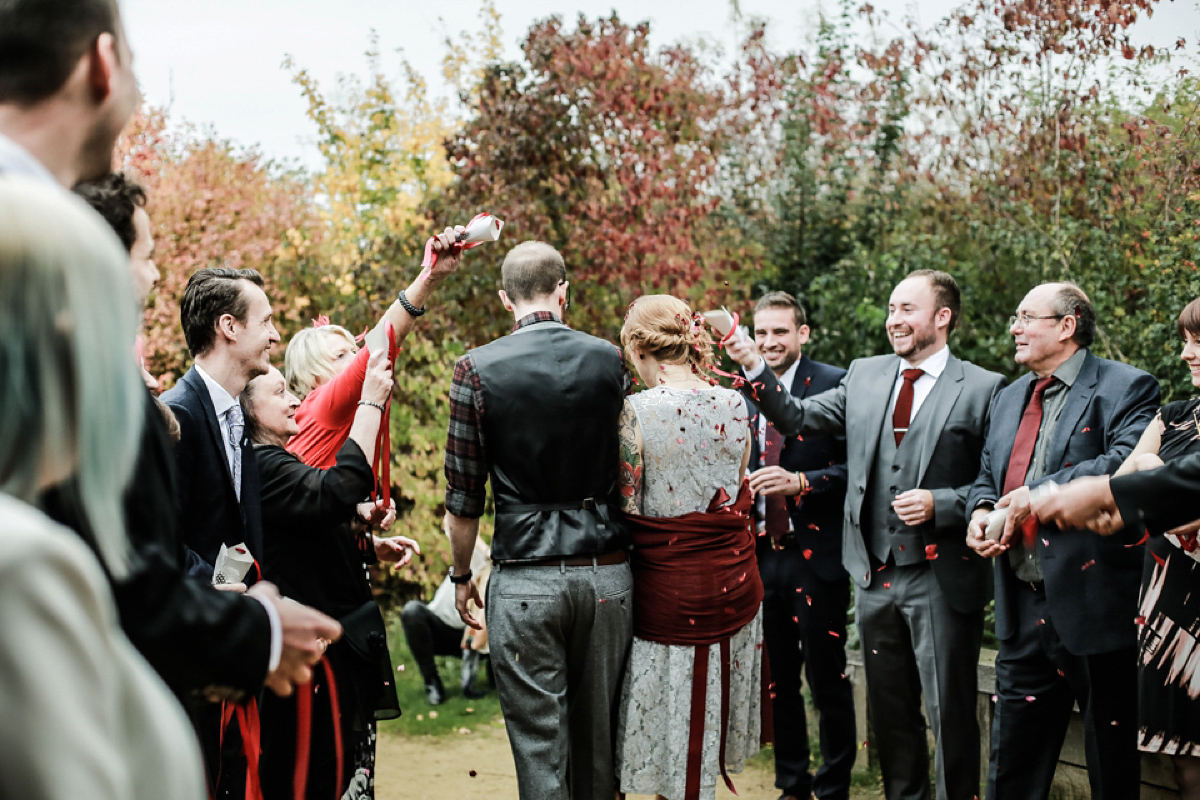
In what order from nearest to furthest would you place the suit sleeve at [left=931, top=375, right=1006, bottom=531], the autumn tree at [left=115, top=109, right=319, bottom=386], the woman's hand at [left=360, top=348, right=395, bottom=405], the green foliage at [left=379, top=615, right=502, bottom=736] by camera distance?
the woman's hand at [left=360, top=348, right=395, bottom=405] → the suit sleeve at [left=931, top=375, right=1006, bottom=531] → the green foliage at [left=379, top=615, right=502, bottom=736] → the autumn tree at [left=115, top=109, right=319, bottom=386]

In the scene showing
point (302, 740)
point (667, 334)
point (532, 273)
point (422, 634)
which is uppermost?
point (532, 273)

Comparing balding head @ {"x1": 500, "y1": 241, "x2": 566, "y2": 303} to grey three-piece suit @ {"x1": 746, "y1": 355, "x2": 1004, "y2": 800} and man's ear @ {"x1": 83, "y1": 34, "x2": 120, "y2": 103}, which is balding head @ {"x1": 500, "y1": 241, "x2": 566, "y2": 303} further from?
man's ear @ {"x1": 83, "y1": 34, "x2": 120, "y2": 103}

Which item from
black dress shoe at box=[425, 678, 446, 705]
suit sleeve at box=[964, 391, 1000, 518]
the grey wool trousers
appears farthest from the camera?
black dress shoe at box=[425, 678, 446, 705]

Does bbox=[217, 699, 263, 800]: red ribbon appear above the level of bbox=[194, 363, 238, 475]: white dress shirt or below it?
below

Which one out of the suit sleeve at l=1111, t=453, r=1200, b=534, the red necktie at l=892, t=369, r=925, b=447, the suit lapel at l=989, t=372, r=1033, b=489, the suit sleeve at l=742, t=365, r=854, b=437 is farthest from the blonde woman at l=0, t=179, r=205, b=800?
the red necktie at l=892, t=369, r=925, b=447

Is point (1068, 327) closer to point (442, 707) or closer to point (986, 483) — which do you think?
point (986, 483)

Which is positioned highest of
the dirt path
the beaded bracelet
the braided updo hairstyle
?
the beaded bracelet

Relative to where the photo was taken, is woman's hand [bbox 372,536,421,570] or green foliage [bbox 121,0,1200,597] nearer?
woman's hand [bbox 372,536,421,570]

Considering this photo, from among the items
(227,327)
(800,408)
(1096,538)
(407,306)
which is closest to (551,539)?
(407,306)

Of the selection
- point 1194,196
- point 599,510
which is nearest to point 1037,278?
point 1194,196

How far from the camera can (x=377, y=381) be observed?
328cm

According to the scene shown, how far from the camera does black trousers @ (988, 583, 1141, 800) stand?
3670 millimetres

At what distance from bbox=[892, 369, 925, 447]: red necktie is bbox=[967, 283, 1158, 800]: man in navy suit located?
36cm

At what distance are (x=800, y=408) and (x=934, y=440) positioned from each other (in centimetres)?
65
